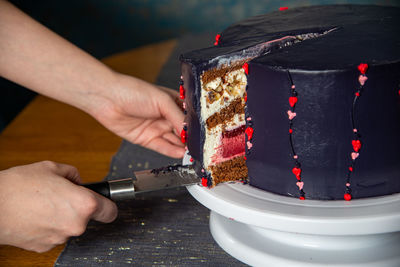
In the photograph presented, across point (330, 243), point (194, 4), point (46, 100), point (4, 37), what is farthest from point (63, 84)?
point (194, 4)

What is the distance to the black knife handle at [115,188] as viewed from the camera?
4.40 ft

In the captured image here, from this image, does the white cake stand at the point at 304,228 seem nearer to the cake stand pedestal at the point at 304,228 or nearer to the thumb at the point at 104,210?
the cake stand pedestal at the point at 304,228

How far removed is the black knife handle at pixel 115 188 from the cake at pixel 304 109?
19 centimetres

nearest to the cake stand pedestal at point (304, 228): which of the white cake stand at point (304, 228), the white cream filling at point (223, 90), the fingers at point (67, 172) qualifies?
the white cake stand at point (304, 228)

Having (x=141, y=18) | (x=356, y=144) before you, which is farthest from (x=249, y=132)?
(x=141, y=18)

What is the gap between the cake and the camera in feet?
3.79

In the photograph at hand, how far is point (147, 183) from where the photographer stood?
1397 millimetres

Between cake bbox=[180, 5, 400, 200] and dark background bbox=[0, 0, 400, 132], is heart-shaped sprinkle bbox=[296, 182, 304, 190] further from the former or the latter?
dark background bbox=[0, 0, 400, 132]

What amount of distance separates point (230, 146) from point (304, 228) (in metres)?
0.40

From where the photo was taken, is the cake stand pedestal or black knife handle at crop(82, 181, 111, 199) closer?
the cake stand pedestal

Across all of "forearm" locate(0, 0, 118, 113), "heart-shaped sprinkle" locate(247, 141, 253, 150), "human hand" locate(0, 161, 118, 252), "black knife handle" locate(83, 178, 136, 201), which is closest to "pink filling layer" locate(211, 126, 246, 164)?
"heart-shaped sprinkle" locate(247, 141, 253, 150)

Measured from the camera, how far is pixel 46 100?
2.38m

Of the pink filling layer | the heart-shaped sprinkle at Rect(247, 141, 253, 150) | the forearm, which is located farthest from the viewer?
the forearm

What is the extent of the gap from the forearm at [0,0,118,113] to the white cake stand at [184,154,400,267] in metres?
0.60
